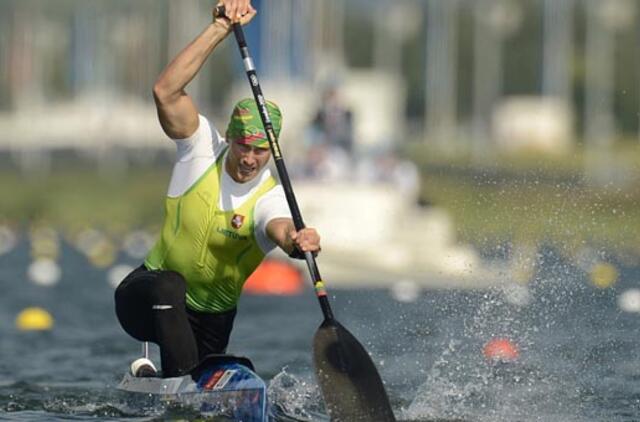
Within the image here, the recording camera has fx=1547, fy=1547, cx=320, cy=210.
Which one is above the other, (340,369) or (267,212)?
(267,212)

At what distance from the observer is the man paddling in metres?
8.88

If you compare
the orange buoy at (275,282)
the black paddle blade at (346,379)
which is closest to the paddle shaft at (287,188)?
the black paddle blade at (346,379)

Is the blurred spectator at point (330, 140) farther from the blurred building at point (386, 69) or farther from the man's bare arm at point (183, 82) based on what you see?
the blurred building at point (386, 69)

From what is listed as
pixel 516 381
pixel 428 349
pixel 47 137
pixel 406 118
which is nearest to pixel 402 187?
pixel 428 349

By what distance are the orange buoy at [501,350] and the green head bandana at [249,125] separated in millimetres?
2518

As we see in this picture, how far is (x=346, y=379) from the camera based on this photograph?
884cm

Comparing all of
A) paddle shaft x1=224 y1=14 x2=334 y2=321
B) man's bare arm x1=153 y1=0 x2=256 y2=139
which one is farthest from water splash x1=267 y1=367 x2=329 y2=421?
man's bare arm x1=153 y1=0 x2=256 y2=139

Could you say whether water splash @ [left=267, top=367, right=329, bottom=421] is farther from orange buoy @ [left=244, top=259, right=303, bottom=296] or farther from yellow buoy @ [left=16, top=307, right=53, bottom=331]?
orange buoy @ [left=244, top=259, right=303, bottom=296]

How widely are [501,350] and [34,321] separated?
23.8ft

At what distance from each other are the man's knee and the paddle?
2.53 ft

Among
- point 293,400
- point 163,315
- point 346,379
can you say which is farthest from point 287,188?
point 293,400

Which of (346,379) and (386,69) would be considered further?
(386,69)

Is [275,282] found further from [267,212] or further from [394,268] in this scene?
[267,212]

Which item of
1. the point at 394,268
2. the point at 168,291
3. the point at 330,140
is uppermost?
the point at 168,291
